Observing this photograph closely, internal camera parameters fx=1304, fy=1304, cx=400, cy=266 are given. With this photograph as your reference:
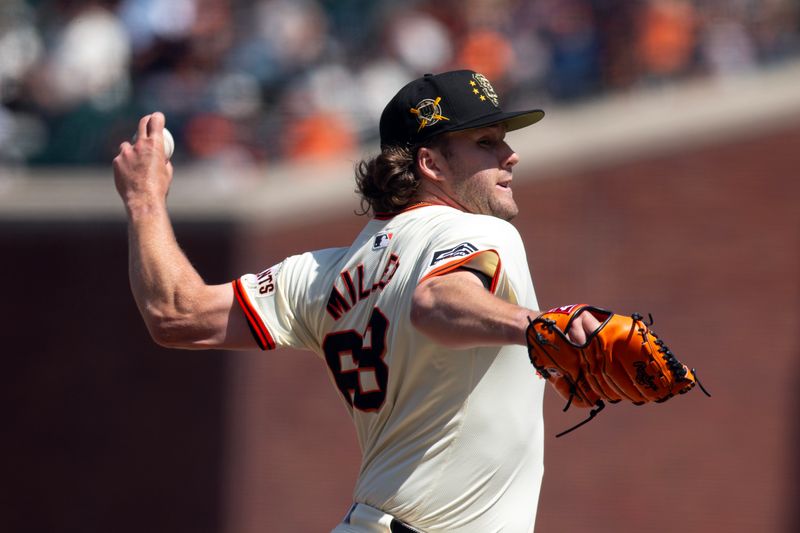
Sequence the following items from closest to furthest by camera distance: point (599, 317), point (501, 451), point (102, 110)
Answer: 1. point (599, 317)
2. point (501, 451)
3. point (102, 110)

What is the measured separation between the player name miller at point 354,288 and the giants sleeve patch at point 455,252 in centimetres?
24

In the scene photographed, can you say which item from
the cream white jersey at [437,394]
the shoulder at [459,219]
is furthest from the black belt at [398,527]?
the shoulder at [459,219]

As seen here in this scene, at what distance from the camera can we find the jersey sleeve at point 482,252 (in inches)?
132

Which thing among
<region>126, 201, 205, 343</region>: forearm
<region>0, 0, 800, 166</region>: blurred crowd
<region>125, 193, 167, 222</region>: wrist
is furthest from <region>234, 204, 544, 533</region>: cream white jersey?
<region>0, 0, 800, 166</region>: blurred crowd

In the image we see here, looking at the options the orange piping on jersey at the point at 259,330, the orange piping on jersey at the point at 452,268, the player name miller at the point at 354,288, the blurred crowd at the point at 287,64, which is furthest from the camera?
the blurred crowd at the point at 287,64

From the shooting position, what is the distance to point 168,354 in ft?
37.9

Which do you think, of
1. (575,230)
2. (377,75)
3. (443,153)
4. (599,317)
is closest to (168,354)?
(377,75)

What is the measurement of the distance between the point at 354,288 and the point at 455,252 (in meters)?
0.48

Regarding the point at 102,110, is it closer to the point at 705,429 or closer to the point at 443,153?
the point at 705,429

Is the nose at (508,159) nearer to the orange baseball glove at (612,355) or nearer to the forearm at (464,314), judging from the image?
the forearm at (464,314)

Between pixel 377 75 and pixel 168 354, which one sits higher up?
pixel 377 75

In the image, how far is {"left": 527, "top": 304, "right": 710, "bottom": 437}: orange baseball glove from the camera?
3.06m

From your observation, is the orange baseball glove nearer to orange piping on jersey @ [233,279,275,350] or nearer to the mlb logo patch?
the mlb logo patch

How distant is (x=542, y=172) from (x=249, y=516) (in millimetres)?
3967
